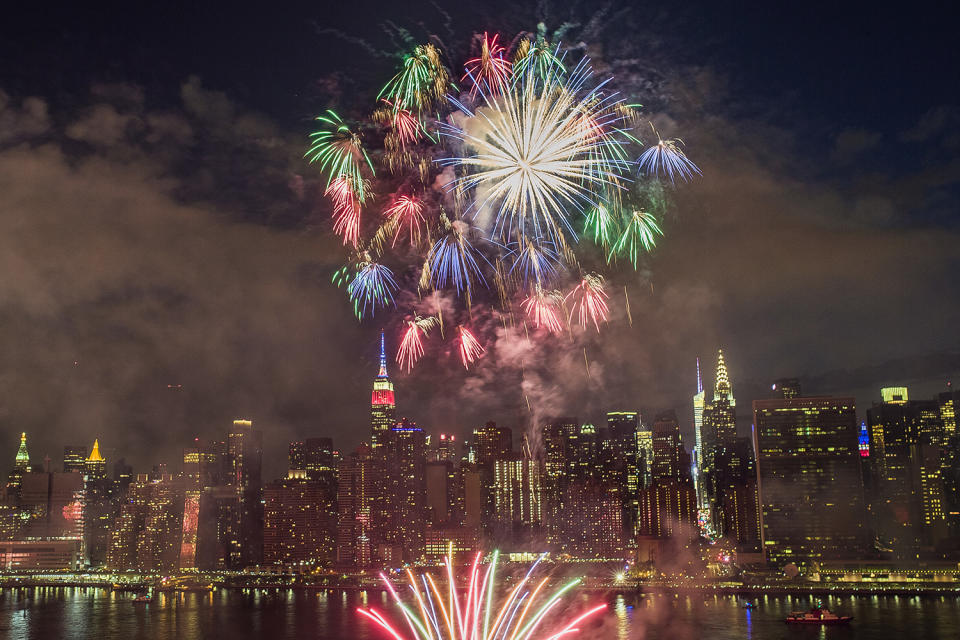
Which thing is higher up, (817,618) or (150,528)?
(150,528)

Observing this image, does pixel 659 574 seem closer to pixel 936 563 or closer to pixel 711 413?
pixel 936 563

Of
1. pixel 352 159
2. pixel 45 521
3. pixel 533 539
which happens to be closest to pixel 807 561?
pixel 533 539

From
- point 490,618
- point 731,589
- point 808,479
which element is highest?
point 808,479

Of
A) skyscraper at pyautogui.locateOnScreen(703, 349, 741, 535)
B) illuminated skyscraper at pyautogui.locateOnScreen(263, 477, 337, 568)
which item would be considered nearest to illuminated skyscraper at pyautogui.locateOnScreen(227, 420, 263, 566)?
illuminated skyscraper at pyautogui.locateOnScreen(263, 477, 337, 568)

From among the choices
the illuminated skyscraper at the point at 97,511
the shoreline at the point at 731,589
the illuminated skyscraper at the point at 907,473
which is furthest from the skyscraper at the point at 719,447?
the illuminated skyscraper at the point at 97,511

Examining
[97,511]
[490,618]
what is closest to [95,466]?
[97,511]

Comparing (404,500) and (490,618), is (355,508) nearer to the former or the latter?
(404,500)

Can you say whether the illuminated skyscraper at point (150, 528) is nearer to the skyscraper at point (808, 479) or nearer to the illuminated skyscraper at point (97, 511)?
the illuminated skyscraper at point (97, 511)

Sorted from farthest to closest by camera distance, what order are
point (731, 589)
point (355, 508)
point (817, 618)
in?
point (355, 508), point (731, 589), point (817, 618)
